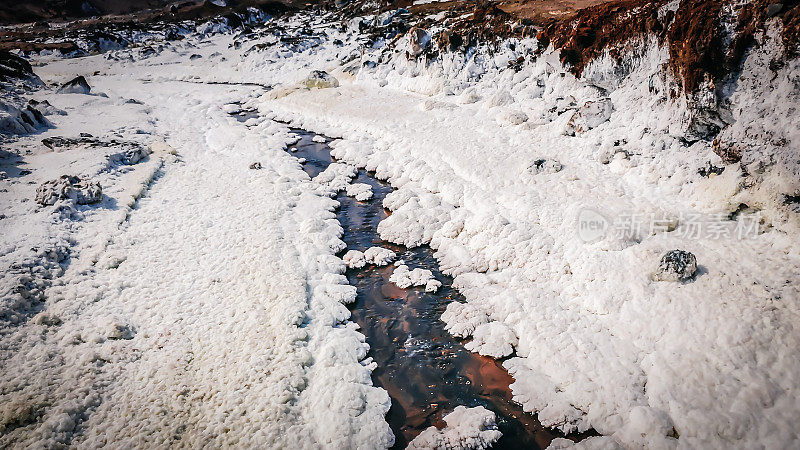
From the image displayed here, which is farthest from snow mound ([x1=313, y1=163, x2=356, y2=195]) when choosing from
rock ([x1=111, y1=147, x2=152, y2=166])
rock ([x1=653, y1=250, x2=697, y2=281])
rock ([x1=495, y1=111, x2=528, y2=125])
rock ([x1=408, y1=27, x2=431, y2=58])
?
rock ([x1=408, y1=27, x2=431, y2=58])

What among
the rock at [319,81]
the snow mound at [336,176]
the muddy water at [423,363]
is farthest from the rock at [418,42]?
the muddy water at [423,363]

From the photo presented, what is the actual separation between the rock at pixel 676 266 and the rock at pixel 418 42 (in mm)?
20562

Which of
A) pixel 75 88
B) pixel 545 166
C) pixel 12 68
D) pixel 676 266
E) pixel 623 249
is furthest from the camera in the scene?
pixel 12 68

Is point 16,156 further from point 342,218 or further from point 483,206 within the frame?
point 483,206

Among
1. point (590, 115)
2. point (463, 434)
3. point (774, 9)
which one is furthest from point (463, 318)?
point (774, 9)

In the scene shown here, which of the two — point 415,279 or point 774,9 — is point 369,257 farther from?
point 774,9

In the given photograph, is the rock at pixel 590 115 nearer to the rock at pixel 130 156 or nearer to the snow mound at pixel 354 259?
the snow mound at pixel 354 259

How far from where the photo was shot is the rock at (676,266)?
7207 mm

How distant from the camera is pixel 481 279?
9523mm

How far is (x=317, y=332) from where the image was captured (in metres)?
8.26

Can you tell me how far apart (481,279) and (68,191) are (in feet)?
45.7

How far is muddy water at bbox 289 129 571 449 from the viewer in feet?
21.7

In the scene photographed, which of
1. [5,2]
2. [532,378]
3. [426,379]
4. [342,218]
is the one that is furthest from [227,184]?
[5,2]

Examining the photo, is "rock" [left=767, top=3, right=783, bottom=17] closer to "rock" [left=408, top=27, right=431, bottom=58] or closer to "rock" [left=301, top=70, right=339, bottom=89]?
"rock" [left=408, top=27, right=431, bottom=58]
